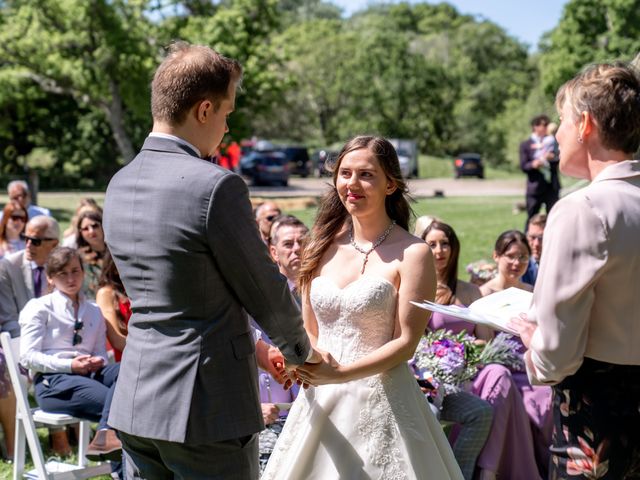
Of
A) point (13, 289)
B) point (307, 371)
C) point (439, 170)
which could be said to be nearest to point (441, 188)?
point (439, 170)

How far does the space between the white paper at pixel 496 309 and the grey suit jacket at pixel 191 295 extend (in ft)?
2.11

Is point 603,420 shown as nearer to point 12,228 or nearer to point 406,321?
point 406,321

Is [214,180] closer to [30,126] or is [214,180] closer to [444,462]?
[444,462]

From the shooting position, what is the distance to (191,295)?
2.90 metres

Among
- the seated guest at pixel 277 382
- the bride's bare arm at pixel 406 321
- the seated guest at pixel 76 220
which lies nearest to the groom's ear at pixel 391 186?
the bride's bare arm at pixel 406 321

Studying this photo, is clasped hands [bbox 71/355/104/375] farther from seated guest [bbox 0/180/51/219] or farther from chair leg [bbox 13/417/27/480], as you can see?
seated guest [bbox 0/180/51/219]

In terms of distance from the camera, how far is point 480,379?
590cm

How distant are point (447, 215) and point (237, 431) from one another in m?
22.3

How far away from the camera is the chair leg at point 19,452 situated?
5.93 metres

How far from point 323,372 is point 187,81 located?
1.43 m

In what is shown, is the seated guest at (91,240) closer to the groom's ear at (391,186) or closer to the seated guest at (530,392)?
the seated guest at (530,392)

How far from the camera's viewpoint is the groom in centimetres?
289

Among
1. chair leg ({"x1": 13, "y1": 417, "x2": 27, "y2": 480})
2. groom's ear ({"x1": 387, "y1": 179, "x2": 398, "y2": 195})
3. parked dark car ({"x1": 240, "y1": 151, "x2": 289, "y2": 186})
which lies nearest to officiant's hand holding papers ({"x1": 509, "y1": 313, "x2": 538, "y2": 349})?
groom's ear ({"x1": 387, "y1": 179, "x2": 398, "y2": 195})

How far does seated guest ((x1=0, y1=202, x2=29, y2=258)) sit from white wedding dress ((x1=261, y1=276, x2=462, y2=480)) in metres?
5.95
